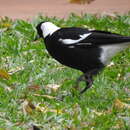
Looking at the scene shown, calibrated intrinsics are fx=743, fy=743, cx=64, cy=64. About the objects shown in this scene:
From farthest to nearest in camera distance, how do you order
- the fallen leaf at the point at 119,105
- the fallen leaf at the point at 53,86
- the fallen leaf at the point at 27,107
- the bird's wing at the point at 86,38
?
the fallen leaf at the point at 53,86, the bird's wing at the point at 86,38, the fallen leaf at the point at 119,105, the fallen leaf at the point at 27,107

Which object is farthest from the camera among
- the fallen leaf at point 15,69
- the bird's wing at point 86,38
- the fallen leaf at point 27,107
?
the fallen leaf at point 15,69

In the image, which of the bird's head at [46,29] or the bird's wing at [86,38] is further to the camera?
the bird's head at [46,29]

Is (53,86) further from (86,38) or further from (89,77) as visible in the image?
(86,38)

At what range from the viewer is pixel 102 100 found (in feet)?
24.6

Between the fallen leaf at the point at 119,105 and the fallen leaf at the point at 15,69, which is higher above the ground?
the fallen leaf at the point at 15,69

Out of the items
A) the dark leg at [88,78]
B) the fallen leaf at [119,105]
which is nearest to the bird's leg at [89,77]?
the dark leg at [88,78]

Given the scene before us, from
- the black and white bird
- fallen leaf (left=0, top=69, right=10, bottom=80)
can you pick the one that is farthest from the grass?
the black and white bird

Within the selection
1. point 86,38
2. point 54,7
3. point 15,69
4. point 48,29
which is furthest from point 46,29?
point 54,7

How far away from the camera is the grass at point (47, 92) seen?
671 cm

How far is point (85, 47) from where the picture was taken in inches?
298

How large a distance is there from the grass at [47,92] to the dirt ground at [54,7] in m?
1.01

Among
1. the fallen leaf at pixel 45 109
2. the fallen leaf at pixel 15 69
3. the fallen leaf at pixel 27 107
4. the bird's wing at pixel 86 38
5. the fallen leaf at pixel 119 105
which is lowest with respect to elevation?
the fallen leaf at pixel 119 105

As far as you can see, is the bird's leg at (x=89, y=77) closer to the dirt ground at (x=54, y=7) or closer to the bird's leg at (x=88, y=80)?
the bird's leg at (x=88, y=80)

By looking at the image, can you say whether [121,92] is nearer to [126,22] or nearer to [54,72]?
[54,72]
